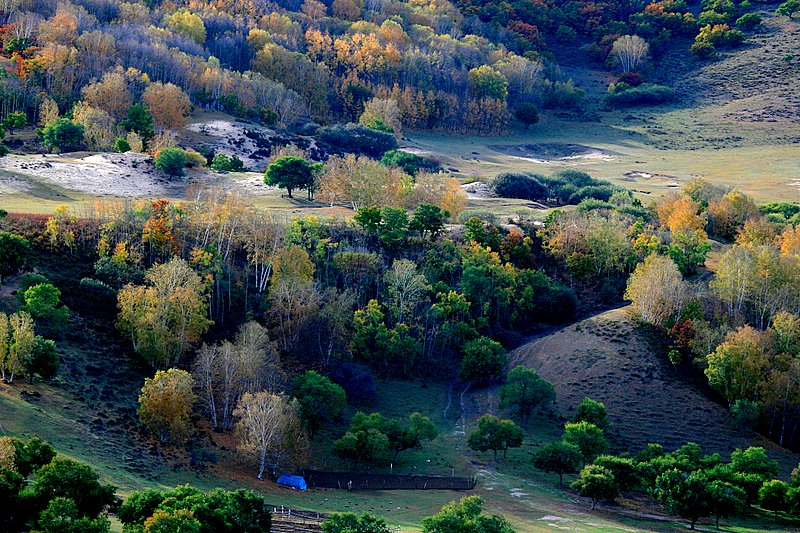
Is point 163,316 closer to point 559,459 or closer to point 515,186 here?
point 559,459

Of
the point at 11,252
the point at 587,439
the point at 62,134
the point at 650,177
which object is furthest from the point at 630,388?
the point at 650,177

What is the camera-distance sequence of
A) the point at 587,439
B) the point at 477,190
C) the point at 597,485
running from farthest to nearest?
the point at 477,190
the point at 587,439
the point at 597,485

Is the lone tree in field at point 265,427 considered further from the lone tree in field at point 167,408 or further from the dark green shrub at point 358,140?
the dark green shrub at point 358,140

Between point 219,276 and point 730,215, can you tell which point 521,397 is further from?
point 730,215

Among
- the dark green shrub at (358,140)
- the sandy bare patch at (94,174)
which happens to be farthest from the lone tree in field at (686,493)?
the dark green shrub at (358,140)

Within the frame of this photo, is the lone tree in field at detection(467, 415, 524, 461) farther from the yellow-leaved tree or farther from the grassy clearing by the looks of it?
the grassy clearing

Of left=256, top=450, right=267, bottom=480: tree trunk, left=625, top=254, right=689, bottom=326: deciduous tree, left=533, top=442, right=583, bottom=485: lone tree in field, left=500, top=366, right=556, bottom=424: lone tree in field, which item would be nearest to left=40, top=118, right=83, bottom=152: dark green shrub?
left=500, top=366, right=556, bottom=424: lone tree in field
